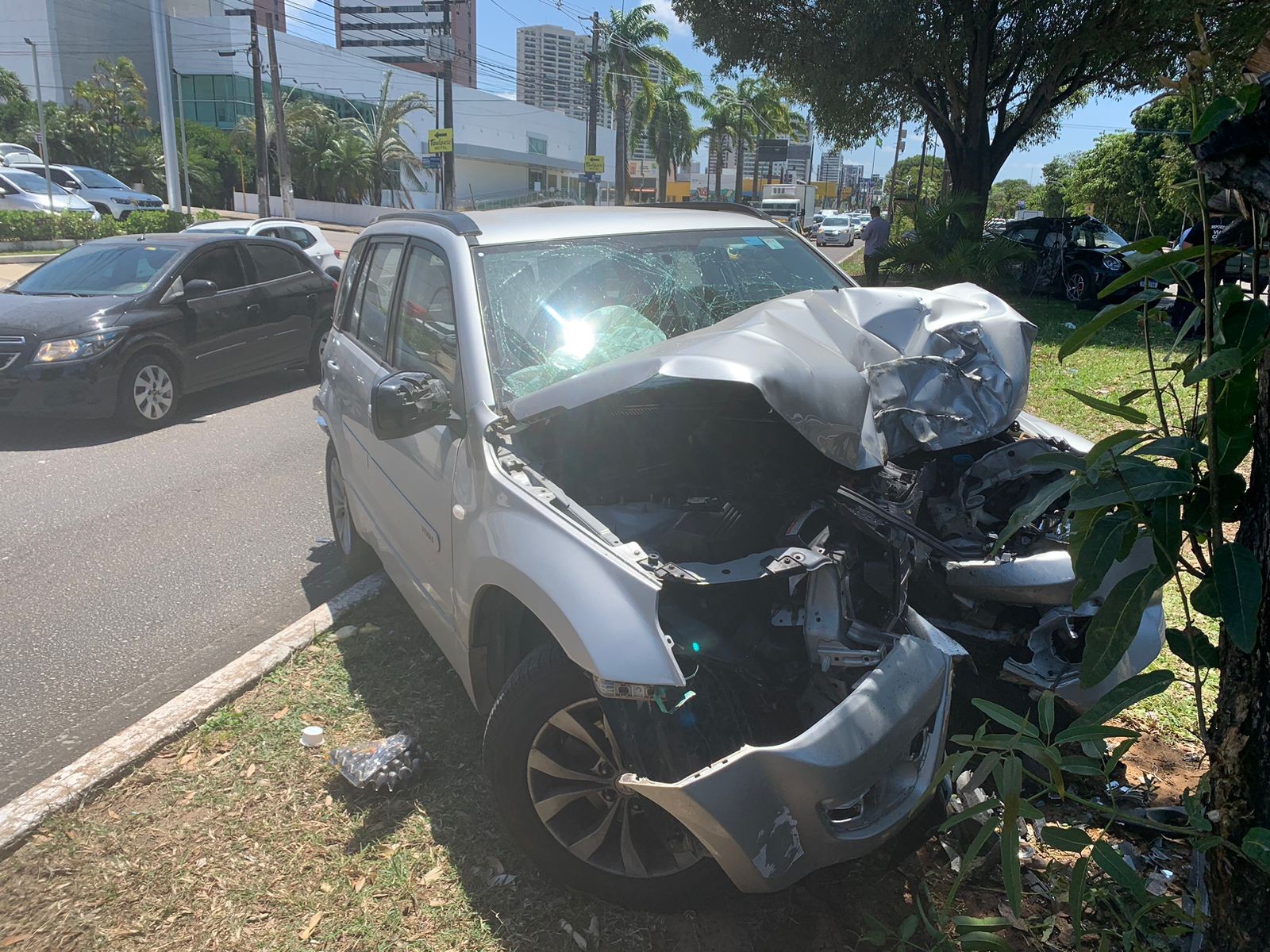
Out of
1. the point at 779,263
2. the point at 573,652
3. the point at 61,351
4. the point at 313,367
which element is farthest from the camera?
the point at 313,367

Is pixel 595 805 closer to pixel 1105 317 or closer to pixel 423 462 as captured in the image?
pixel 423 462

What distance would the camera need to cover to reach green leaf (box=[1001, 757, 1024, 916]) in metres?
1.77

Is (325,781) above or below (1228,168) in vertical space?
below

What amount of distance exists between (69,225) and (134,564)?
25.0 m

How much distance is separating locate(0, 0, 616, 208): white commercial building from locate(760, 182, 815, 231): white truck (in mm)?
15098

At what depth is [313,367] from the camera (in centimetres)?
1045

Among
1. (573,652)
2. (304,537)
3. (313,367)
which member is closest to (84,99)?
(313,367)

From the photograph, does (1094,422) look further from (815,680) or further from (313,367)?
(313,367)

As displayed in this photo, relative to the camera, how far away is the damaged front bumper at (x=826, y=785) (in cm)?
215

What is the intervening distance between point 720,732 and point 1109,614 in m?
1.06

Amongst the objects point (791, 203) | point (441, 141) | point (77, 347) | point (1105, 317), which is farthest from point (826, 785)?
point (791, 203)

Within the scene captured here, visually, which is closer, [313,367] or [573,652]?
[573,652]

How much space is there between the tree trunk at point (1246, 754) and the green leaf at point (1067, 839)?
29 cm

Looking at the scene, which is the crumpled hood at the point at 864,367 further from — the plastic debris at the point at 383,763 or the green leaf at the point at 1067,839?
the plastic debris at the point at 383,763
